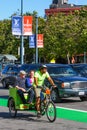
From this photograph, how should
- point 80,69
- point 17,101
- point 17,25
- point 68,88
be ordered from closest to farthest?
point 17,101 → point 68,88 → point 80,69 → point 17,25

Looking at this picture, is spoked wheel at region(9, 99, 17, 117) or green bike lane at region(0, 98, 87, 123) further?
spoked wheel at region(9, 99, 17, 117)

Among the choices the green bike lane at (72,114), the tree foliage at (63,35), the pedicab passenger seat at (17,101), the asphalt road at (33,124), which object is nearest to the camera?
the asphalt road at (33,124)

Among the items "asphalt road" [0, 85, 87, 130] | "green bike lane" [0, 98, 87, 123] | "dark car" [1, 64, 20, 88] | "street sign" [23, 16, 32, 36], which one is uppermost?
"street sign" [23, 16, 32, 36]

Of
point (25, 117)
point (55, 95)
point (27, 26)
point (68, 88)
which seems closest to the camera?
point (25, 117)

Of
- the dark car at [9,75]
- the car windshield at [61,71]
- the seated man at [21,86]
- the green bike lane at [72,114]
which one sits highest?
the seated man at [21,86]

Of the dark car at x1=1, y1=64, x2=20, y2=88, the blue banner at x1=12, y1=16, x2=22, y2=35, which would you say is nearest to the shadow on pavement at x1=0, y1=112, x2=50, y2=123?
the dark car at x1=1, y1=64, x2=20, y2=88

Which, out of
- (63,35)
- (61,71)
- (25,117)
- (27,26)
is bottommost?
(25,117)

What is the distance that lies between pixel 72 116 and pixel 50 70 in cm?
675

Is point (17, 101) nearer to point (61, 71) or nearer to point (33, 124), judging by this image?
point (33, 124)

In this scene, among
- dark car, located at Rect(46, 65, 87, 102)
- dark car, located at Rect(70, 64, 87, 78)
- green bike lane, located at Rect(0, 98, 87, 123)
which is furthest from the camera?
dark car, located at Rect(70, 64, 87, 78)

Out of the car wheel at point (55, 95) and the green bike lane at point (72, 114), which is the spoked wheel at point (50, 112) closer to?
the green bike lane at point (72, 114)

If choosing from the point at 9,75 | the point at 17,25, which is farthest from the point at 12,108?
the point at 17,25

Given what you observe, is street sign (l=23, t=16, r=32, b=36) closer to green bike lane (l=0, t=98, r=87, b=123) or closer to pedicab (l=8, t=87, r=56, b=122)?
green bike lane (l=0, t=98, r=87, b=123)

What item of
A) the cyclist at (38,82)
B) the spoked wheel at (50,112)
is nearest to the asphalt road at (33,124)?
the spoked wheel at (50,112)
